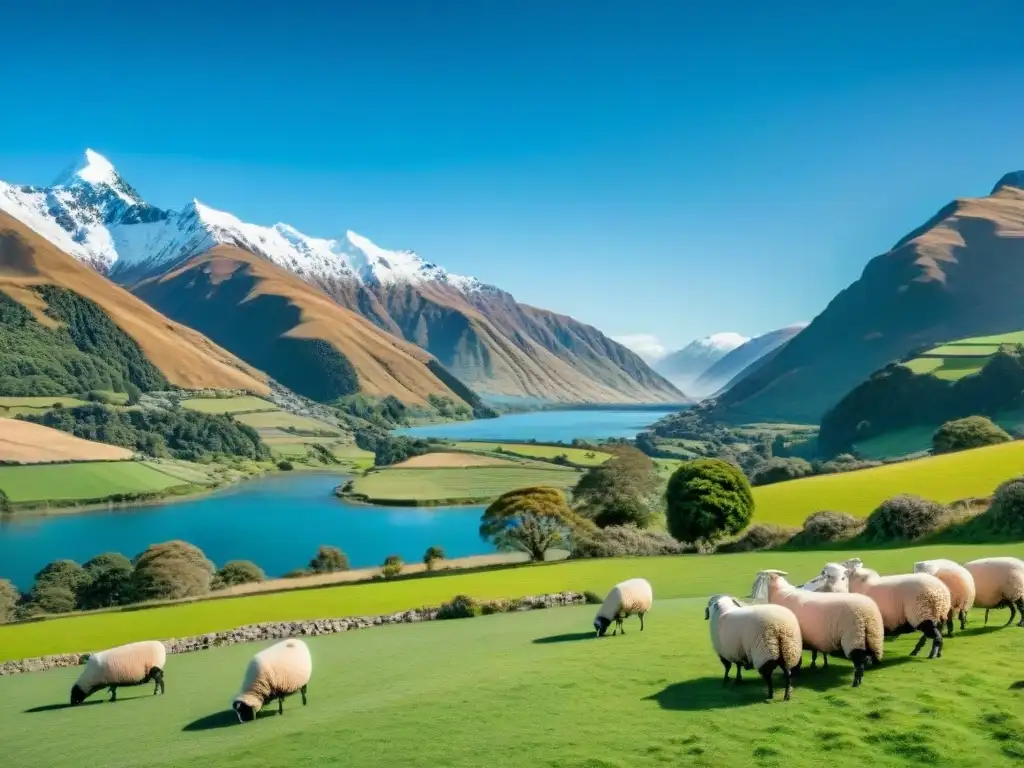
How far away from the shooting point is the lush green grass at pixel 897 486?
2028 inches

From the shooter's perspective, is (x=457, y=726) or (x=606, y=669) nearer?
(x=457, y=726)

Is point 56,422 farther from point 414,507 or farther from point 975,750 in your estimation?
point 975,750

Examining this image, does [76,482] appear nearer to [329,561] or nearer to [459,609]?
[329,561]

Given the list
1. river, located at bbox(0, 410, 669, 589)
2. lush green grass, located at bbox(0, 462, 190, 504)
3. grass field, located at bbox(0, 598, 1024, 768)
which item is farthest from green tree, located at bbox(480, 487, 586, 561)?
lush green grass, located at bbox(0, 462, 190, 504)

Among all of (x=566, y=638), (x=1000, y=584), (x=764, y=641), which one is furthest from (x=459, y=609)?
(x=764, y=641)

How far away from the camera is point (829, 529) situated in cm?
4084

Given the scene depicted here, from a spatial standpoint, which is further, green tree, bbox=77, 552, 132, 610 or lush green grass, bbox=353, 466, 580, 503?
lush green grass, bbox=353, 466, 580, 503

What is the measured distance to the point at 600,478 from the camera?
2512 inches

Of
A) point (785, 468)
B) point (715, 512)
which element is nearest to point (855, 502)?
point (715, 512)

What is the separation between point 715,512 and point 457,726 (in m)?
38.3

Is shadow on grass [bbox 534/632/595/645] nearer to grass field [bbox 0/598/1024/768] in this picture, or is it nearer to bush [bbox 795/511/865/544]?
grass field [bbox 0/598/1024/768]

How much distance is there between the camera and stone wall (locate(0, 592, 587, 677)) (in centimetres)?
2741

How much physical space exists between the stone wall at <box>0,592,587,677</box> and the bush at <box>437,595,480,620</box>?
1.22 feet

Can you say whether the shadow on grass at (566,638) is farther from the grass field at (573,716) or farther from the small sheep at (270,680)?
the small sheep at (270,680)
